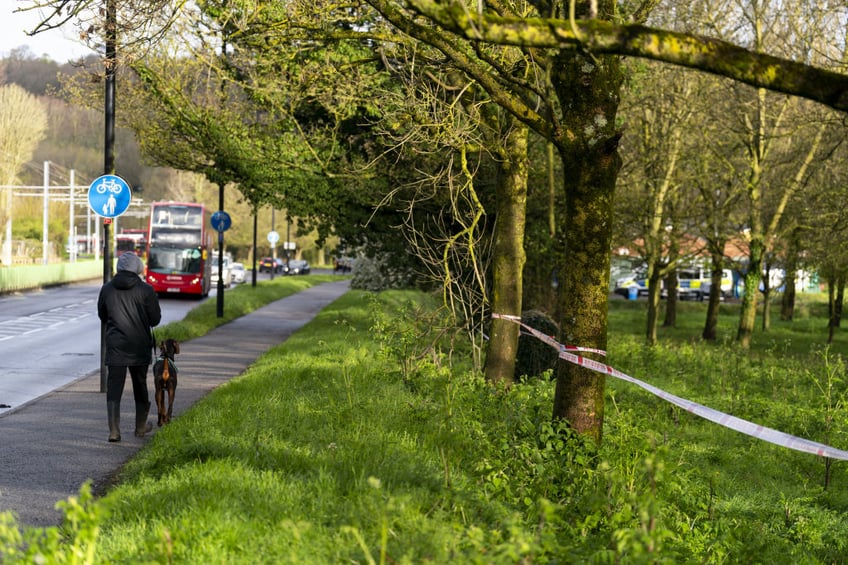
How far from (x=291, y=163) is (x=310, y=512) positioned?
15.9 m

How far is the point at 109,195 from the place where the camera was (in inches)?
553

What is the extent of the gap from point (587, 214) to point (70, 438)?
549cm

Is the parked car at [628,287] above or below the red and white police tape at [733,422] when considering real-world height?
below

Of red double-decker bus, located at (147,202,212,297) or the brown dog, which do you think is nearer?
the brown dog

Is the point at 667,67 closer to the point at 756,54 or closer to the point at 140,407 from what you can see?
the point at 140,407

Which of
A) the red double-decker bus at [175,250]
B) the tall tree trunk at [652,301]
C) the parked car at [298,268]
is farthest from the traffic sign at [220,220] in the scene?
the parked car at [298,268]

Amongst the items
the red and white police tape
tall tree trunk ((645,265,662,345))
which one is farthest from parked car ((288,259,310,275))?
the red and white police tape

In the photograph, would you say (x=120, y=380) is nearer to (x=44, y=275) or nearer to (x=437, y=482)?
(x=437, y=482)

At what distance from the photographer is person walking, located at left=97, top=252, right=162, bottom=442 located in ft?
32.1

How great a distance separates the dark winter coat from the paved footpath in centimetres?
84

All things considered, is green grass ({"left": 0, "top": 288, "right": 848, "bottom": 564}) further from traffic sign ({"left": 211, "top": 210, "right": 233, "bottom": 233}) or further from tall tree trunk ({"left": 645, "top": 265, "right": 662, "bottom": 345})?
traffic sign ({"left": 211, "top": 210, "right": 233, "bottom": 233})

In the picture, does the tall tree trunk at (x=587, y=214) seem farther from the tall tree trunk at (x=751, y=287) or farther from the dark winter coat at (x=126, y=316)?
the tall tree trunk at (x=751, y=287)

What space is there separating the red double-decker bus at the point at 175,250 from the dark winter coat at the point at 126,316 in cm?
3200

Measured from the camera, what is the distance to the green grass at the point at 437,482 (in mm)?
5059
